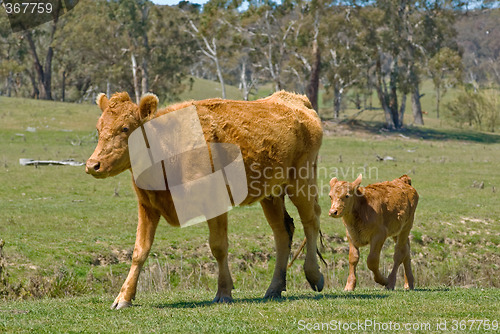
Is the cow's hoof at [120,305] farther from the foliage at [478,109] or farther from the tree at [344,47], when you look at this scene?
the foliage at [478,109]

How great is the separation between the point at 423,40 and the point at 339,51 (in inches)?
240

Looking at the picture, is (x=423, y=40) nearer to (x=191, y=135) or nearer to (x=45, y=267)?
(x=45, y=267)

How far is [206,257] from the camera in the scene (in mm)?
15414

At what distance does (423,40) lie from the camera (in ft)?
176

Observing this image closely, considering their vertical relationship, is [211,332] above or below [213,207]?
below

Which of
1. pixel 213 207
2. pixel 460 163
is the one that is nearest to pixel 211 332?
pixel 213 207

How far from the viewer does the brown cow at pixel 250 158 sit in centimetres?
770

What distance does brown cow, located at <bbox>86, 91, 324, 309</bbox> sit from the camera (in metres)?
7.70

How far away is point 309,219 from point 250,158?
1.69 metres

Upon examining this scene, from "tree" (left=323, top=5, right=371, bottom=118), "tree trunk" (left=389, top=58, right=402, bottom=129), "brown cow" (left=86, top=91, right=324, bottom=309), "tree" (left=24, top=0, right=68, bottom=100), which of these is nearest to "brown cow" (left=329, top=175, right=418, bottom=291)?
"brown cow" (left=86, top=91, right=324, bottom=309)

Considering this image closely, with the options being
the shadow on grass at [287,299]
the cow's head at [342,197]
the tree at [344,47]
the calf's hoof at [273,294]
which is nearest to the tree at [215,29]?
the tree at [344,47]

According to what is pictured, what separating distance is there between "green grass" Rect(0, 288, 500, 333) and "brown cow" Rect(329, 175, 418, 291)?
5.59ft

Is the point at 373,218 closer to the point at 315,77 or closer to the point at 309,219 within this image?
the point at 309,219

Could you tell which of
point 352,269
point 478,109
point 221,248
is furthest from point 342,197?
point 478,109
